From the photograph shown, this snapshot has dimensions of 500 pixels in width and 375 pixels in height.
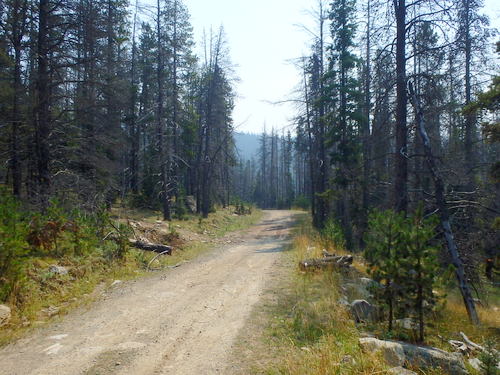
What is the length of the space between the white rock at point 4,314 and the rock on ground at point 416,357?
543 cm

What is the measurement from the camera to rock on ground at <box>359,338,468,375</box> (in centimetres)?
433

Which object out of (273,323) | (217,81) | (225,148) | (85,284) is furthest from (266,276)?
(225,148)

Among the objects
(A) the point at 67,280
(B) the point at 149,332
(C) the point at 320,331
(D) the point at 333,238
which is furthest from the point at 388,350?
(D) the point at 333,238

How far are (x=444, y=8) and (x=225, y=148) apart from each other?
24.3m

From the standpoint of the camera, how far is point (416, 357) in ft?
14.6

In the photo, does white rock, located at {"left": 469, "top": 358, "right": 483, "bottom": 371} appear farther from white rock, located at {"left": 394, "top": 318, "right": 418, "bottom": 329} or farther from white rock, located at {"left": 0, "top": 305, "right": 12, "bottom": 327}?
white rock, located at {"left": 0, "top": 305, "right": 12, "bottom": 327}

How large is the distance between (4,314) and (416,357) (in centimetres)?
623

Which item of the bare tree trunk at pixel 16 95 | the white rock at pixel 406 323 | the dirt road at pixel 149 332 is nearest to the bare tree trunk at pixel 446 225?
the white rock at pixel 406 323

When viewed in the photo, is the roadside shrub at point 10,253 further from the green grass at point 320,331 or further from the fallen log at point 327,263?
the fallen log at point 327,263

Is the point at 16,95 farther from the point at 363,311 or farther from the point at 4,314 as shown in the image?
the point at 363,311

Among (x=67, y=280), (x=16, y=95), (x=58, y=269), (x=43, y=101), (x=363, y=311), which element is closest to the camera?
(x=363, y=311)

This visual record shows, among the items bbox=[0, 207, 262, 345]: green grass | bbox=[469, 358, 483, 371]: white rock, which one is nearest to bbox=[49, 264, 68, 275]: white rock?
bbox=[0, 207, 262, 345]: green grass

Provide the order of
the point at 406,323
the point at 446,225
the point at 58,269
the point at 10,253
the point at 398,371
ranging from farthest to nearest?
A: the point at 446,225, the point at 58,269, the point at 406,323, the point at 10,253, the point at 398,371

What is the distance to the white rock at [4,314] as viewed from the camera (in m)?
5.15
